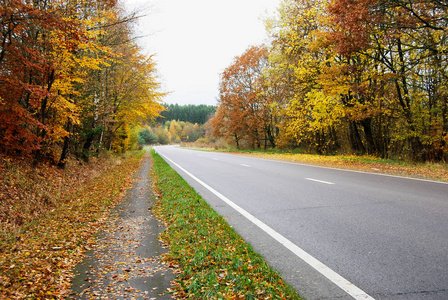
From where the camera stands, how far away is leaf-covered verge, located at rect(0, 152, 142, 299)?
11.3 feet

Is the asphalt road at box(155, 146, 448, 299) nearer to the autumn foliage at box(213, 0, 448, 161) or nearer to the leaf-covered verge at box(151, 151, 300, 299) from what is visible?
the leaf-covered verge at box(151, 151, 300, 299)

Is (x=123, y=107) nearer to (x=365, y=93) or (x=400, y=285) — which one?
(x=365, y=93)

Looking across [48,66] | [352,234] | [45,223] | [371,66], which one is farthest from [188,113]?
[352,234]

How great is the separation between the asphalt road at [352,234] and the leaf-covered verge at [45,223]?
2.63 meters

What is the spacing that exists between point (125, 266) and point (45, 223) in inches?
114

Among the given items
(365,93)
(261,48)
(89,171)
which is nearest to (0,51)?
(89,171)

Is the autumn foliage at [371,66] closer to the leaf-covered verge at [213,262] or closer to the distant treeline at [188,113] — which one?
the leaf-covered verge at [213,262]

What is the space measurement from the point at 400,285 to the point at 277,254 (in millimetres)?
1448

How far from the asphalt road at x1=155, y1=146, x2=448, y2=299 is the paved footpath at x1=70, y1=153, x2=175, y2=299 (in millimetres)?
1417

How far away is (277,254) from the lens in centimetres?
388

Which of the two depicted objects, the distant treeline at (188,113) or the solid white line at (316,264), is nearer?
the solid white line at (316,264)

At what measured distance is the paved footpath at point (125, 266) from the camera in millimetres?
3242

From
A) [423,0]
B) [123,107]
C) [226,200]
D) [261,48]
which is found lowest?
[226,200]

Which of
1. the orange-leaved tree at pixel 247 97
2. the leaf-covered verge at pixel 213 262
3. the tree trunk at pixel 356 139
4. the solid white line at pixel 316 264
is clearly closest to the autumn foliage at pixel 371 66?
the tree trunk at pixel 356 139
